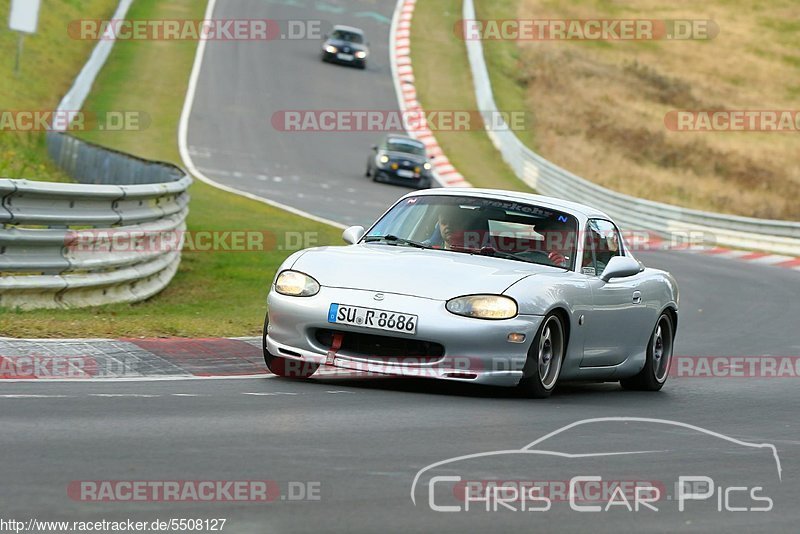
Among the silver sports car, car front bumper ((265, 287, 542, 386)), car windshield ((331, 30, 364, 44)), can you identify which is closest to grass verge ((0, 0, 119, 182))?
car windshield ((331, 30, 364, 44))

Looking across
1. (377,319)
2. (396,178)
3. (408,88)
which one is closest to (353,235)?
(377,319)

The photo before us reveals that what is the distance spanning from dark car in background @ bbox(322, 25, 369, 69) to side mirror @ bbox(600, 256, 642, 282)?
4086cm

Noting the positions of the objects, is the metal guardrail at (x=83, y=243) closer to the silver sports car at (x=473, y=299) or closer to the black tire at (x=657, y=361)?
the silver sports car at (x=473, y=299)

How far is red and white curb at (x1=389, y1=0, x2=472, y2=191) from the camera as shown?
37906 millimetres

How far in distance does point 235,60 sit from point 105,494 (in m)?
45.2

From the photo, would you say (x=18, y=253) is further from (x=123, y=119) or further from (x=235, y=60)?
(x=235, y=60)

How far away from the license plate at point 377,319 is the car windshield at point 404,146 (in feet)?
88.7

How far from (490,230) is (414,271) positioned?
3.56 ft

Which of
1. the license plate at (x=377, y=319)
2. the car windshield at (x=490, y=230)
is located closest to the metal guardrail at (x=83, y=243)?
the car windshield at (x=490, y=230)

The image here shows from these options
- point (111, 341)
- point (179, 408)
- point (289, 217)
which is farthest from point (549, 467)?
point (289, 217)

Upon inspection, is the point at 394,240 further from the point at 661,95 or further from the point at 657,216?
the point at 661,95

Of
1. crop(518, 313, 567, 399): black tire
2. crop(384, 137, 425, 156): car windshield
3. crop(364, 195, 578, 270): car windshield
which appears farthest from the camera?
crop(384, 137, 425, 156): car windshield

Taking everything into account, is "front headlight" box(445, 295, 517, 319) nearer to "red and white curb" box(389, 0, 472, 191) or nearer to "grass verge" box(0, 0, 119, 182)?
"grass verge" box(0, 0, 119, 182)

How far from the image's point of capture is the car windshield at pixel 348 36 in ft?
167
